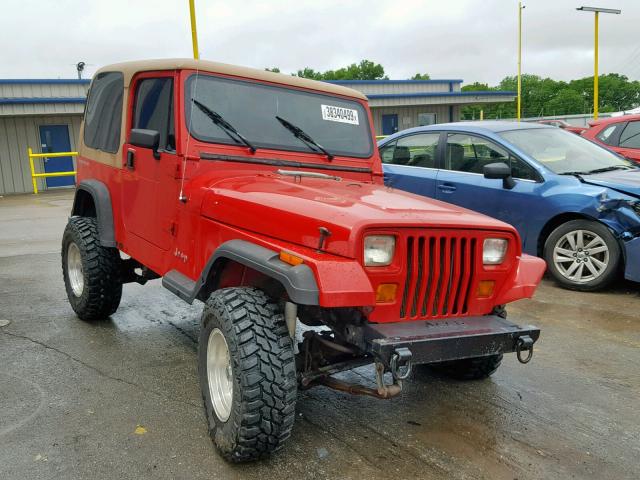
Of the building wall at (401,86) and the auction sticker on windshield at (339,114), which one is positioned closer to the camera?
the auction sticker on windshield at (339,114)

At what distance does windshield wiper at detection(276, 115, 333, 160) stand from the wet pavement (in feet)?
5.10

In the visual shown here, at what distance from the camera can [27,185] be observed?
2045cm

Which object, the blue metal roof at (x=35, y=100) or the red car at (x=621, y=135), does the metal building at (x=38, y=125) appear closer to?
the blue metal roof at (x=35, y=100)

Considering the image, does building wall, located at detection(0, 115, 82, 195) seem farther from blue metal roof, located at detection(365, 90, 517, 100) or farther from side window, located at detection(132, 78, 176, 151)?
A: side window, located at detection(132, 78, 176, 151)

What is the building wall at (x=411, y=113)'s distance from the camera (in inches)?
1017

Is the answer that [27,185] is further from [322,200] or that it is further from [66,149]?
[322,200]

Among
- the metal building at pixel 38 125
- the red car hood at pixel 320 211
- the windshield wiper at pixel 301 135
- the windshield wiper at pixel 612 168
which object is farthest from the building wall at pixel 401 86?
the red car hood at pixel 320 211

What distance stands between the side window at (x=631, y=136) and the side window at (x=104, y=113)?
22.9 feet

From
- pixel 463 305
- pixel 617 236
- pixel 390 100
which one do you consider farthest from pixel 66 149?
pixel 463 305

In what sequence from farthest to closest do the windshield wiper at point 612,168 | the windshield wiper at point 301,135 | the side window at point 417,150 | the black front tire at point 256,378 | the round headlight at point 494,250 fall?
the side window at point 417,150 → the windshield wiper at point 612,168 → the windshield wiper at point 301,135 → the round headlight at point 494,250 → the black front tire at point 256,378

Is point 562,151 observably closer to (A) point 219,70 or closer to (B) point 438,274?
(A) point 219,70

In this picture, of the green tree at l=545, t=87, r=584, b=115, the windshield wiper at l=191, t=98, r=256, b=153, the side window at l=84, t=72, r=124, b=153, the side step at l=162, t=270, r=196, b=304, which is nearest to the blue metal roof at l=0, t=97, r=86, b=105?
the side window at l=84, t=72, r=124, b=153

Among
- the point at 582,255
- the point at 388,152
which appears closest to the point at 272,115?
the point at 582,255

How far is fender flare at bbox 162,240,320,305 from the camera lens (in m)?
2.66
